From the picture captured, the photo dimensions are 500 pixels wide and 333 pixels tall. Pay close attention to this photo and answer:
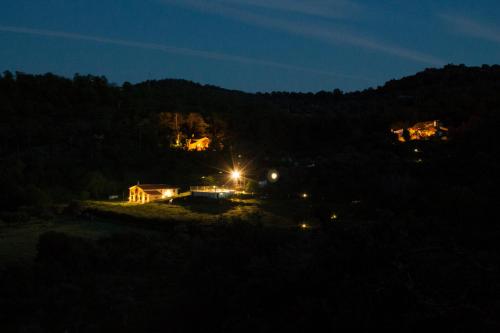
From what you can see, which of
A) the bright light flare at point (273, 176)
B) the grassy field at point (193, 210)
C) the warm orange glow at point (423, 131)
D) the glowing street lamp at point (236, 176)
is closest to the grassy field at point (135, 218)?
the grassy field at point (193, 210)

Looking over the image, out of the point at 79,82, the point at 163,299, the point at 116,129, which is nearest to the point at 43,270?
the point at 163,299

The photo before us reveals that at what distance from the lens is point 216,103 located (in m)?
46.7

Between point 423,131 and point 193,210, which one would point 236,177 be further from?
point 423,131

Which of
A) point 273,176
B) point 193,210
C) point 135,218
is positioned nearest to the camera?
point 135,218

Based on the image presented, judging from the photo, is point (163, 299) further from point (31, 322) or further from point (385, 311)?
point (385, 311)

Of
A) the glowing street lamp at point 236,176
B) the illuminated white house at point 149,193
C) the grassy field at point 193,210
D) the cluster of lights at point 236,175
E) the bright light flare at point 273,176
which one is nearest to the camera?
the grassy field at point 193,210

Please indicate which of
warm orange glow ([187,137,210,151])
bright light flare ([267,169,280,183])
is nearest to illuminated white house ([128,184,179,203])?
bright light flare ([267,169,280,183])

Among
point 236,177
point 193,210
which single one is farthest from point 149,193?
point 236,177

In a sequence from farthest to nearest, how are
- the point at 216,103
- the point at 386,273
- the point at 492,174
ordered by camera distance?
the point at 216,103
the point at 492,174
the point at 386,273

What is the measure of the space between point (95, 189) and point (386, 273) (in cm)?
2165

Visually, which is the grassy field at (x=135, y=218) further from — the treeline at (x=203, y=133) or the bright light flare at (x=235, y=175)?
the bright light flare at (x=235, y=175)

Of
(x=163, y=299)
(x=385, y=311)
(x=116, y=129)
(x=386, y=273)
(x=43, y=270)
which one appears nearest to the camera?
(x=385, y=311)

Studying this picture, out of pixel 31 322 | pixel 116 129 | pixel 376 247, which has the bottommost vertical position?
pixel 31 322

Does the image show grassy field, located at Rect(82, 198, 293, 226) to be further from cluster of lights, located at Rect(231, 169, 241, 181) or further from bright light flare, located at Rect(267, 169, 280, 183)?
cluster of lights, located at Rect(231, 169, 241, 181)
